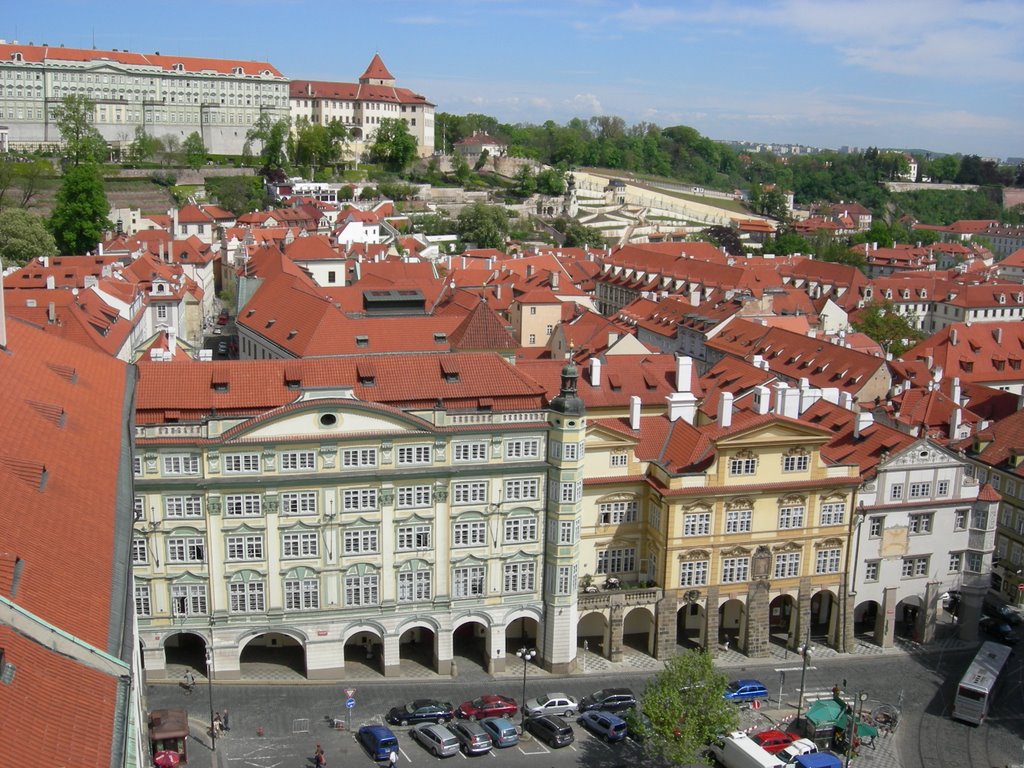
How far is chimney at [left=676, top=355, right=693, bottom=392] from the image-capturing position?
56.6 m

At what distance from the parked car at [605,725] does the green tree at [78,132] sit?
5213 inches

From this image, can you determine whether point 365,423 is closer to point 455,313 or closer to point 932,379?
point 455,313

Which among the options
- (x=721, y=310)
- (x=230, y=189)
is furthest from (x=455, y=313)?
(x=230, y=189)

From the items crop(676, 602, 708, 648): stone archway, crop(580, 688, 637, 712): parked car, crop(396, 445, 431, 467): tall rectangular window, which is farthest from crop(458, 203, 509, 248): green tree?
crop(580, 688, 637, 712): parked car

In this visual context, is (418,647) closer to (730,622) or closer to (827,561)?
(730,622)

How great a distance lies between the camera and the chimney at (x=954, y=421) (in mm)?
59625

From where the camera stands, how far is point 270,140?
180m

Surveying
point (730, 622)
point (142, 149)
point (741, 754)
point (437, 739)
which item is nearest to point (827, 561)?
point (730, 622)

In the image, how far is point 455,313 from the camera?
79.3 metres

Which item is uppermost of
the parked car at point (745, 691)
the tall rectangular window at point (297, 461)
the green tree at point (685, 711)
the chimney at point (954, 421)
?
the tall rectangular window at point (297, 461)

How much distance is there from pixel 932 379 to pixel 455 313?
106 ft

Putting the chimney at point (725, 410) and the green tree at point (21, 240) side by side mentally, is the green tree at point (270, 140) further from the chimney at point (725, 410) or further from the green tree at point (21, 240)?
the chimney at point (725, 410)

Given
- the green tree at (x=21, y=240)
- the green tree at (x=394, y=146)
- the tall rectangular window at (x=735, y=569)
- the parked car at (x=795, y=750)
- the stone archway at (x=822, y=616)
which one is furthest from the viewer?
the green tree at (x=394, y=146)

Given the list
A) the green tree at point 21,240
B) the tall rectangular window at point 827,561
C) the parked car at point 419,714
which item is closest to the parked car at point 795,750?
the tall rectangular window at point 827,561
